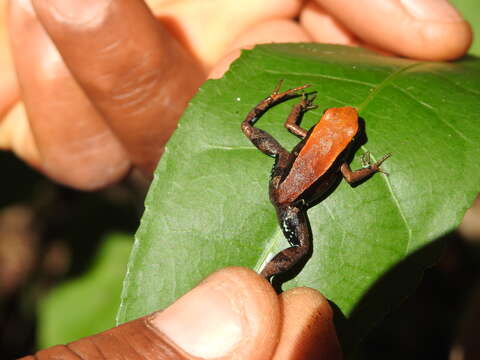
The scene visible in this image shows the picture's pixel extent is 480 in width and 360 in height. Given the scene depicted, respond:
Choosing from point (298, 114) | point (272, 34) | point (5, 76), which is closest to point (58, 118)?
point (5, 76)

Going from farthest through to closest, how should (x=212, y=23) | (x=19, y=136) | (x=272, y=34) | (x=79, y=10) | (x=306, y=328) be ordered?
(x=19, y=136) < (x=212, y=23) < (x=272, y=34) < (x=79, y=10) < (x=306, y=328)

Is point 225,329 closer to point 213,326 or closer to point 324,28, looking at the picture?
point 213,326

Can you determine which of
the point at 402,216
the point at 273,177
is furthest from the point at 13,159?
the point at 402,216

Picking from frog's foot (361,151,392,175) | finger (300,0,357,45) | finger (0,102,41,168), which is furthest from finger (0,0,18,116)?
frog's foot (361,151,392,175)

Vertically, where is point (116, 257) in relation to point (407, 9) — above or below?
below

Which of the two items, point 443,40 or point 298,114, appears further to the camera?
point 443,40

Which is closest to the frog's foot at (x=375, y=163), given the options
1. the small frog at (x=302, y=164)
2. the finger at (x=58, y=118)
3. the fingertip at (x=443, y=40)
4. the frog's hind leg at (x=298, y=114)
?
the small frog at (x=302, y=164)

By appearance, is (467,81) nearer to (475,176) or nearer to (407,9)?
(475,176)

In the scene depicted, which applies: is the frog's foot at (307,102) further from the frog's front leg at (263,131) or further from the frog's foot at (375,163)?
the frog's foot at (375,163)
